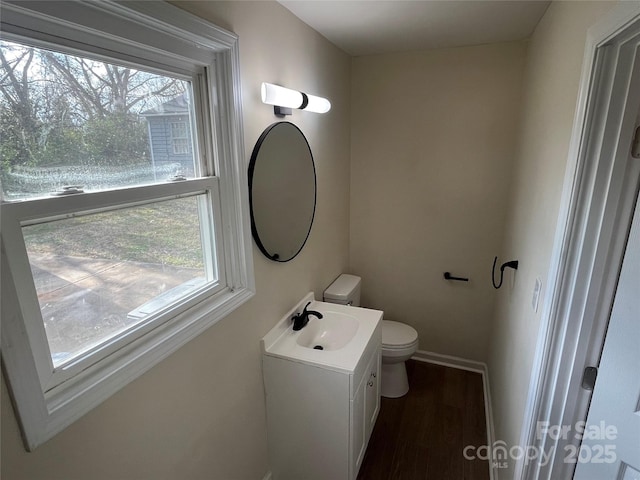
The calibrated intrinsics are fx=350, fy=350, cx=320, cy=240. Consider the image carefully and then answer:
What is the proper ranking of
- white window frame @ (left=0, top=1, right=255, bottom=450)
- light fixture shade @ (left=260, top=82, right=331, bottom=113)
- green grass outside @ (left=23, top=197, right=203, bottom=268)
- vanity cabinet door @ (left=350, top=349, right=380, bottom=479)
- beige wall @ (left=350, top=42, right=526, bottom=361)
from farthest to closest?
beige wall @ (left=350, top=42, right=526, bottom=361) < vanity cabinet door @ (left=350, top=349, right=380, bottom=479) < light fixture shade @ (left=260, top=82, right=331, bottom=113) < green grass outside @ (left=23, top=197, right=203, bottom=268) < white window frame @ (left=0, top=1, right=255, bottom=450)

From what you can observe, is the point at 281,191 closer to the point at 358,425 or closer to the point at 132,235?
the point at 132,235

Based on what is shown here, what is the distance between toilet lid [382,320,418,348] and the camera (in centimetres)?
245

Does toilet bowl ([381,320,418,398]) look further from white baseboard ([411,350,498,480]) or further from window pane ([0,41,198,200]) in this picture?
window pane ([0,41,198,200])

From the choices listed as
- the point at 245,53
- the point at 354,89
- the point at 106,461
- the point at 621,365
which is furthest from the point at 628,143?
the point at 354,89

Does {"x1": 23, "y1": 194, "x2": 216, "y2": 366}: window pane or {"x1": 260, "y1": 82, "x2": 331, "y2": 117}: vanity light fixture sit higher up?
{"x1": 260, "y1": 82, "x2": 331, "y2": 117}: vanity light fixture

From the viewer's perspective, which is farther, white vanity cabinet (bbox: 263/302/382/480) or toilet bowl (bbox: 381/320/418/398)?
toilet bowl (bbox: 381/320/418/398)

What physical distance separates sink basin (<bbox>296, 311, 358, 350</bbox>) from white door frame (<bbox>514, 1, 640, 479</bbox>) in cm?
97

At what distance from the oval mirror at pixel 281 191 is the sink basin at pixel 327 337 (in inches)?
15.6

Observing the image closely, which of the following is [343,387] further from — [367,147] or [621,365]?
[367,147]

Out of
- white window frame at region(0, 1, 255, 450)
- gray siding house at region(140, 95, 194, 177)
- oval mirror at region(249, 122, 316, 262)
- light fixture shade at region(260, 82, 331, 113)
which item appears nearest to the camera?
white window frame at region(0, 1, 255, 450)

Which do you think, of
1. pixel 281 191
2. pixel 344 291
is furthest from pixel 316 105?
pixel 344 291

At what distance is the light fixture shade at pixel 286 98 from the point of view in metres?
1.49

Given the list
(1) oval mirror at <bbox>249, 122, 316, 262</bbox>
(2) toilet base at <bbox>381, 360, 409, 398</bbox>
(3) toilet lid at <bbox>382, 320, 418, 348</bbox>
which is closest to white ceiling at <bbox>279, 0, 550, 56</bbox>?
(1) oval mirror at <bbox>249, 122, 316, 262</bbox>

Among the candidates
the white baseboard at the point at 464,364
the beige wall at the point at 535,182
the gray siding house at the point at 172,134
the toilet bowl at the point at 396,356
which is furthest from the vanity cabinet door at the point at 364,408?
the gray siding house at the point at 172,134
